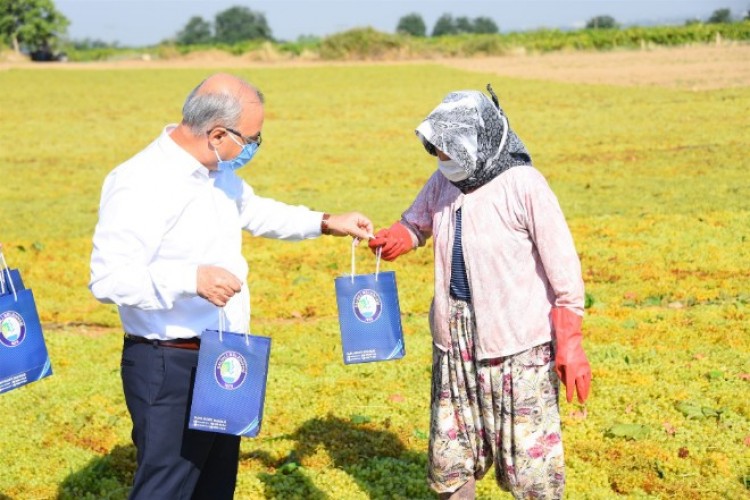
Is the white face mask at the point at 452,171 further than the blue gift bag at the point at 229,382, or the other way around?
the white face mask at the point at 452,171

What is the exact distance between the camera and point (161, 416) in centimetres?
367

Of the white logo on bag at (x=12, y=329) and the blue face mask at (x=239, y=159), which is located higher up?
the blue face mask at (x=239, y=159)

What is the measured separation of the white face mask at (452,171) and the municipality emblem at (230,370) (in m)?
1.08

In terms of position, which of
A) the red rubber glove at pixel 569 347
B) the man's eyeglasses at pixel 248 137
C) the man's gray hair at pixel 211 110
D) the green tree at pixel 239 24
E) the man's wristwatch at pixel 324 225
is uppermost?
the green tree at pixel 239 24

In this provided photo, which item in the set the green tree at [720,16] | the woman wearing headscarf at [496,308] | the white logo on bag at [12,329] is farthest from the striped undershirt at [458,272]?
the green tree at [720,16]

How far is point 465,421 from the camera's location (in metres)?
4.07

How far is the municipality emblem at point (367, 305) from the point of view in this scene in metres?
4.27

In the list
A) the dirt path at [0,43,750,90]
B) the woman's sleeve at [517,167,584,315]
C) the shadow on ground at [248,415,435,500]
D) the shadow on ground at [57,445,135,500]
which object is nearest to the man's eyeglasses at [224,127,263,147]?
the woman's sleeve at [517,167,584,315]

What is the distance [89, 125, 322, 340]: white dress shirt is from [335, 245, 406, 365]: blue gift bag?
52cm

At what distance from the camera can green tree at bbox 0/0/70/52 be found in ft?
328

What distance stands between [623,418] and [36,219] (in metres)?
10.0

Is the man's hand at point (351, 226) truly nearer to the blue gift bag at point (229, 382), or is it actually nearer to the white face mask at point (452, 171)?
the white face mask at point (452, 171)

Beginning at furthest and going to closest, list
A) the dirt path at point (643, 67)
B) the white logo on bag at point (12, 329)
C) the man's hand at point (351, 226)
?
the dirt path at point (643, 67) → the man's hand at point (351, 226) → the white logo on bag at point (12, 329)

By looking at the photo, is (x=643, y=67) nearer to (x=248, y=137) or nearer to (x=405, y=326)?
(x=405, y=326)
